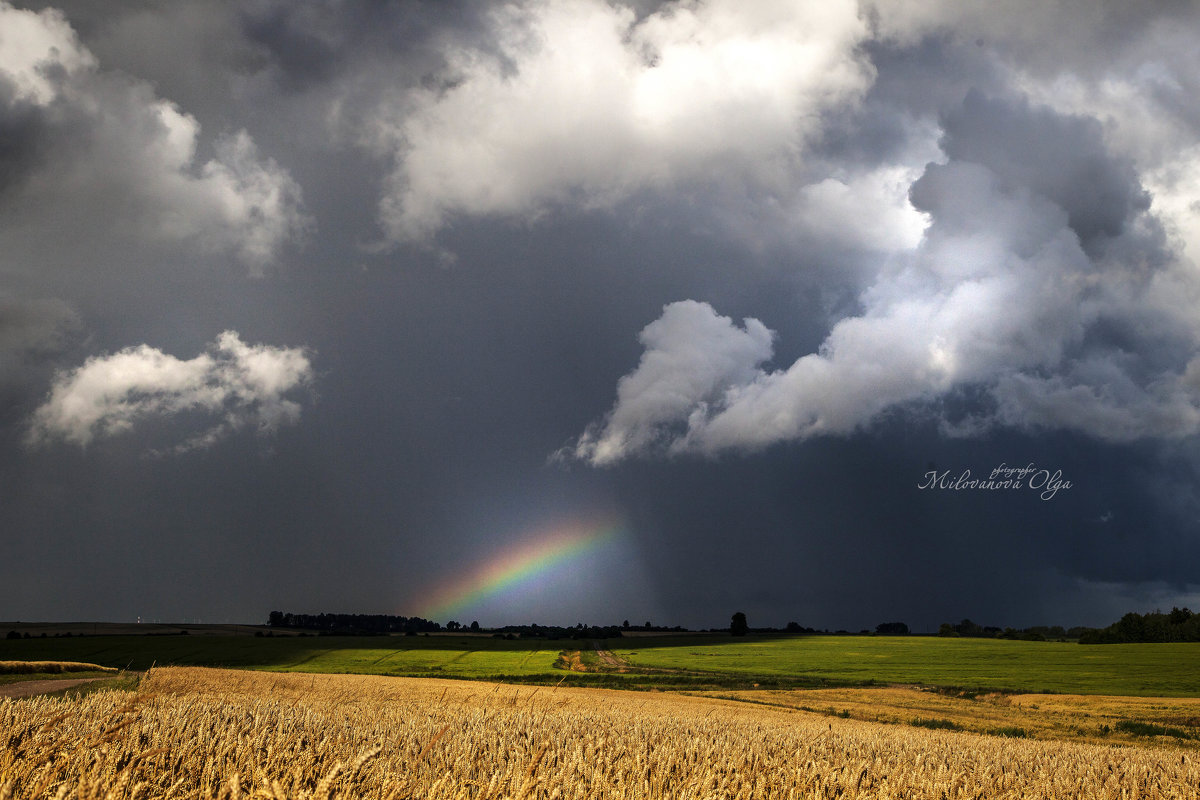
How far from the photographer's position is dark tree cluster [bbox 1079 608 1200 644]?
146 meters

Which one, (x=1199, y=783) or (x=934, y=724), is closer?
(x=1199, y=783)

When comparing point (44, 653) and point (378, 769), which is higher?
point (378, 769)

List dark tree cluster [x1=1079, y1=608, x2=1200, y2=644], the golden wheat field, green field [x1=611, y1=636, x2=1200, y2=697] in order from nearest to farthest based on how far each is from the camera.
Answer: the golden wheat field
green field [x1=611, y1=636, x2=1200, y2=697]
dark tree cluster [x1=1079, y1=608, x2=1200, y2=644]

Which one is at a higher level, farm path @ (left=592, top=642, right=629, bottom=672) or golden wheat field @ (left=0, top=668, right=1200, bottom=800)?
golden wheat field @ (left=0, top=668, right=1200, bottom=800)

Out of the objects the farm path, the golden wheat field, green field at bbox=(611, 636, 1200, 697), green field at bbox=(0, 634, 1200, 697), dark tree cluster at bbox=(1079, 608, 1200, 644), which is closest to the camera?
the golden wheat field

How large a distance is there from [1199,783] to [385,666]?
77.8 m

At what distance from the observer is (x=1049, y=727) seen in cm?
4091

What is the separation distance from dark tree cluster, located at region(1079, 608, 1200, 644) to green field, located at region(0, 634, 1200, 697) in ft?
142

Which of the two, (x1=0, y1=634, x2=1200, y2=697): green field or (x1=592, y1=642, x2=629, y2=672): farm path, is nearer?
(x1=0, y1=634, x2=1200, y2=697): green field

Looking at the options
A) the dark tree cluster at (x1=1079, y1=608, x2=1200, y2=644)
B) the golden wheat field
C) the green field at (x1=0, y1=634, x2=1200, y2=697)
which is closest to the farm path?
the green field at (x1=0, y1=634, x2=1200, y2=697)

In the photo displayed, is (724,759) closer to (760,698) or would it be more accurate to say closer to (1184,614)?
(760,698)

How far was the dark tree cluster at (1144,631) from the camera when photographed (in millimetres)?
145500

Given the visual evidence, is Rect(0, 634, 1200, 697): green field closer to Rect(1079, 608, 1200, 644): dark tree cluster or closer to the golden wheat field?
Rect(1079, 608, 1200, 644): dark tree cluster

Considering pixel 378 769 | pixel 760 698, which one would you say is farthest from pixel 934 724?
pixel 378 769
